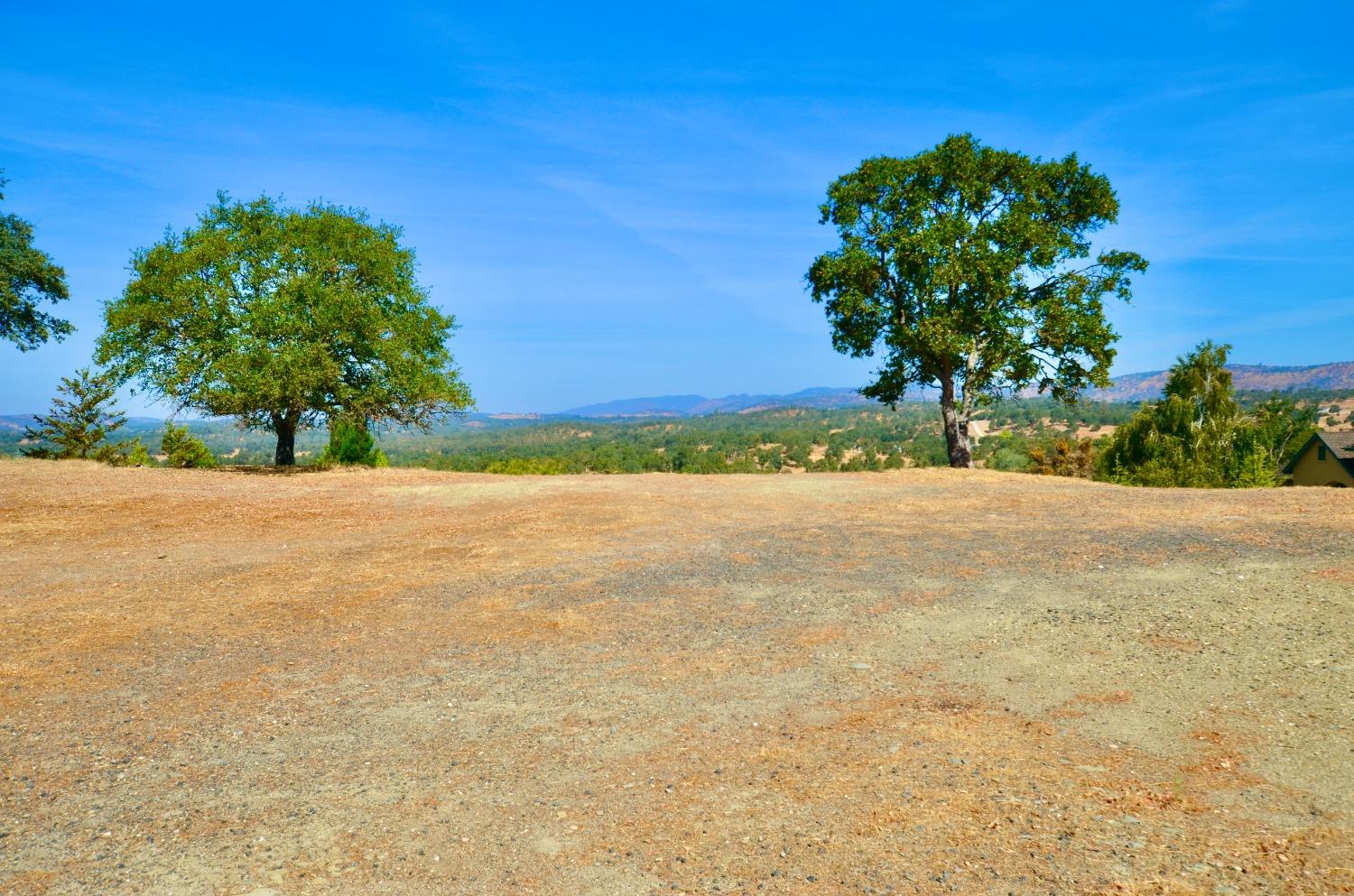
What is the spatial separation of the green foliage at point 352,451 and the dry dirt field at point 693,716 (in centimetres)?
1473

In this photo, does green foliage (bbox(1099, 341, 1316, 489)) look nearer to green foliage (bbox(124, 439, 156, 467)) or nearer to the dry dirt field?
the dry dirt field

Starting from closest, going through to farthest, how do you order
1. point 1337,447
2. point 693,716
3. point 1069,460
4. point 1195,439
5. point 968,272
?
point 693,716 → point 968,272 → point 1195,439 → point 1337,447 → point 1069,460

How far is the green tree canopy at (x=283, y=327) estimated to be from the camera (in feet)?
68.7

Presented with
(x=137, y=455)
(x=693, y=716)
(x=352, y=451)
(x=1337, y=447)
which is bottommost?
(x=693, y=716)

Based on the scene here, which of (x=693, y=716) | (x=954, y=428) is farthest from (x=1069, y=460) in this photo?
(x=693, y=716)

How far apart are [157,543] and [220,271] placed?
1353cm

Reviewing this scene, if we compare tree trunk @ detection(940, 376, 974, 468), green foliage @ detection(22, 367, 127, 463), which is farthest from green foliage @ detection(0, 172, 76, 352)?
tree trunk @ detection(940, 376, 974, 468)

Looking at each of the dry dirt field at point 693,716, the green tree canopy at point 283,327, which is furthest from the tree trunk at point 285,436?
the dry dirt field at point 693,716

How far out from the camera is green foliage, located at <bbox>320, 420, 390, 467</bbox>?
25.8 metres

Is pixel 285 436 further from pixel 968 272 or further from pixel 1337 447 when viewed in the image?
pixel 1337 447

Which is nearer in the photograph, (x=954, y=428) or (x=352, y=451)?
(x=954, y=428)

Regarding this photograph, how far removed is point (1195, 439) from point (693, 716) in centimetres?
3709

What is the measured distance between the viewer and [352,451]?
2650 cm

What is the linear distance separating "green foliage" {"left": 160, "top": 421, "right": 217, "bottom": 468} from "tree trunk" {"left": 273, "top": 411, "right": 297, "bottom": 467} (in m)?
3.40
